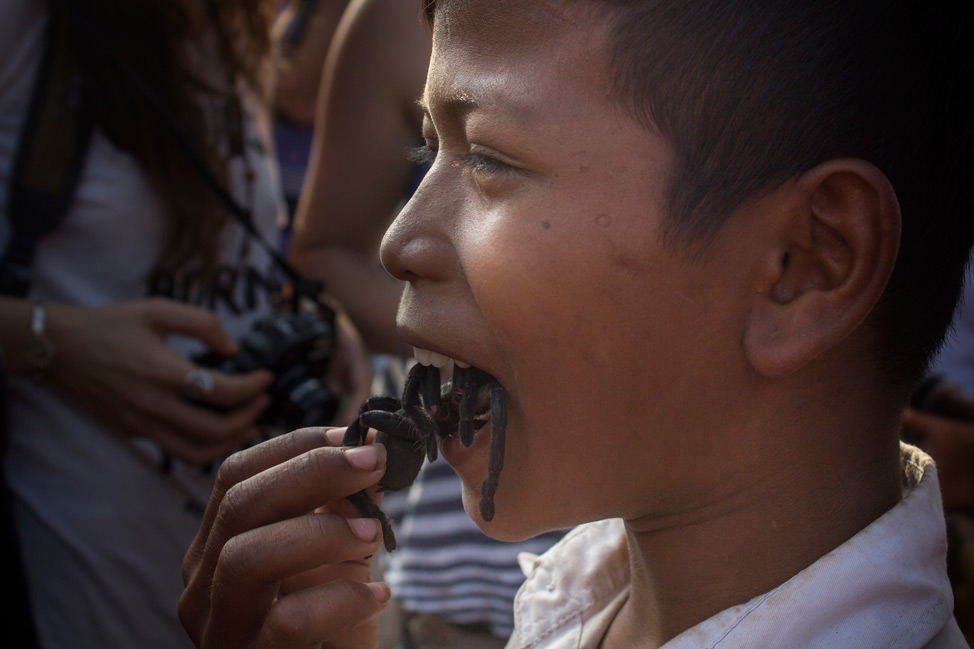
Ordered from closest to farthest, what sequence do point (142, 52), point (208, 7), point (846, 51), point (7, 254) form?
point (846, 51) < point (7, 254) < point (142, 52) < point (208, 7)

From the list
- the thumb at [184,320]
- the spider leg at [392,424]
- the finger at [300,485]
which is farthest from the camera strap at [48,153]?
the spider leg at [392,424]

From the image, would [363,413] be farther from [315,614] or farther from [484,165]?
[484,165]

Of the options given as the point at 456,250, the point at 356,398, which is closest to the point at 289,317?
the point at 356,398

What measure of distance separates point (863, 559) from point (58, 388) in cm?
187

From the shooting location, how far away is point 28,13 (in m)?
2.01

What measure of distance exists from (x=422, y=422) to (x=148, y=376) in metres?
1.16

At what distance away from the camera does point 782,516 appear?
3.64 ft

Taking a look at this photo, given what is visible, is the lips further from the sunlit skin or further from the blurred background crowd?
the blurred background crowd

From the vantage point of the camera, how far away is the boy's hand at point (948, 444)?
2.57m

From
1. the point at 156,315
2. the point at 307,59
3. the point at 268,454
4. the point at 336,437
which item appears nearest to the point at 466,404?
the point at 336,437

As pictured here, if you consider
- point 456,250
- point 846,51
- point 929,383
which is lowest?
point 929,383

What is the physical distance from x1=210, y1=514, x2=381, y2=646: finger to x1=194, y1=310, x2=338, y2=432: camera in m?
0.92

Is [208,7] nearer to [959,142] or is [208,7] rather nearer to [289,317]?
[289,317]

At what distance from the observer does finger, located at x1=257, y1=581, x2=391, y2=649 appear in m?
1.15
